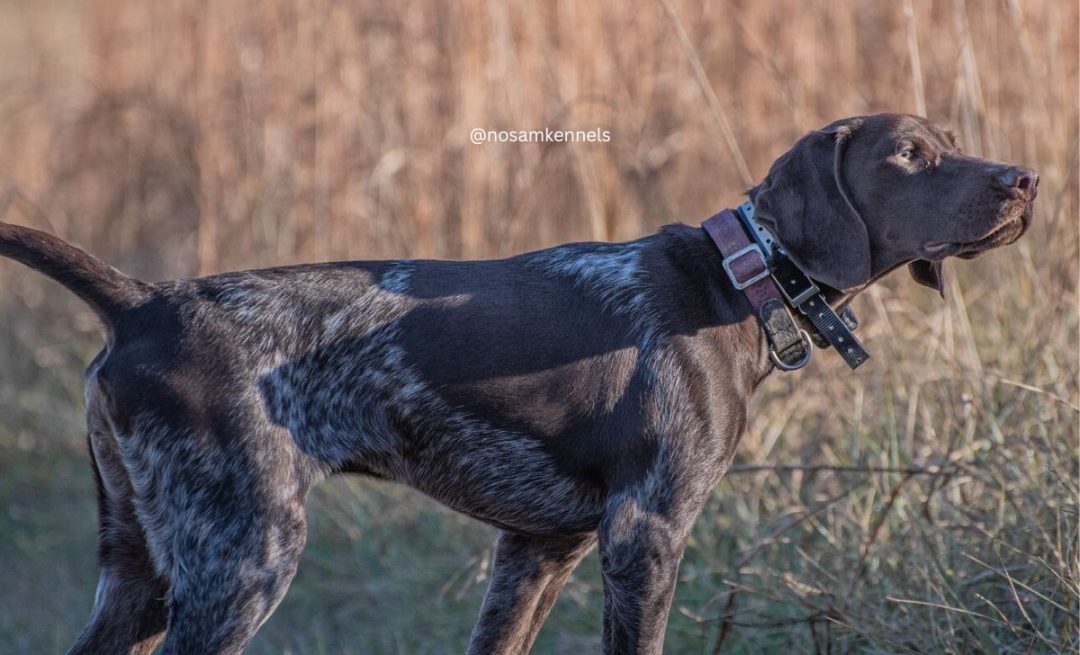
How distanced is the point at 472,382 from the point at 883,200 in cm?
120

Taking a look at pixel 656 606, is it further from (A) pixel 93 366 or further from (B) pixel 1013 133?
(B) pixel 1013 133

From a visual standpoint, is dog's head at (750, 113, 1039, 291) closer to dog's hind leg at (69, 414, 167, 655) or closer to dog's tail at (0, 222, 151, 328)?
dog's tail at (0, 222, 151, 328)

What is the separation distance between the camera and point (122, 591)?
360 centimetres

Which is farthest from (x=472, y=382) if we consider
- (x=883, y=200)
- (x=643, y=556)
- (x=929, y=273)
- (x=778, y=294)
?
(x=929, y=273)

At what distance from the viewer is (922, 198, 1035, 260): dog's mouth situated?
11.5ft

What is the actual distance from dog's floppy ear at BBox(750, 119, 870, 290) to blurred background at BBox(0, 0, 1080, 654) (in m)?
1.00

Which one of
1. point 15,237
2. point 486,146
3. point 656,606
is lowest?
point 656,606

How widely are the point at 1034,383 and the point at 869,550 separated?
100cm

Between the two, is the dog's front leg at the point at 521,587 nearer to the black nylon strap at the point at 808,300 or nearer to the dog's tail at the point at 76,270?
the black nylon strap at the point at 808,300

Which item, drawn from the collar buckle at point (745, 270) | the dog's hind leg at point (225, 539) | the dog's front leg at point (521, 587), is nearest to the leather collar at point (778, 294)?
the collar buckle at point (745, 270)

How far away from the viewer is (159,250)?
28.7ft

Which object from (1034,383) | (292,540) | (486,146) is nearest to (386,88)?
(486,146)

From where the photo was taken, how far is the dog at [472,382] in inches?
129

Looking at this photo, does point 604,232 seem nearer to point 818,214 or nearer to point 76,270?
point 818,214
